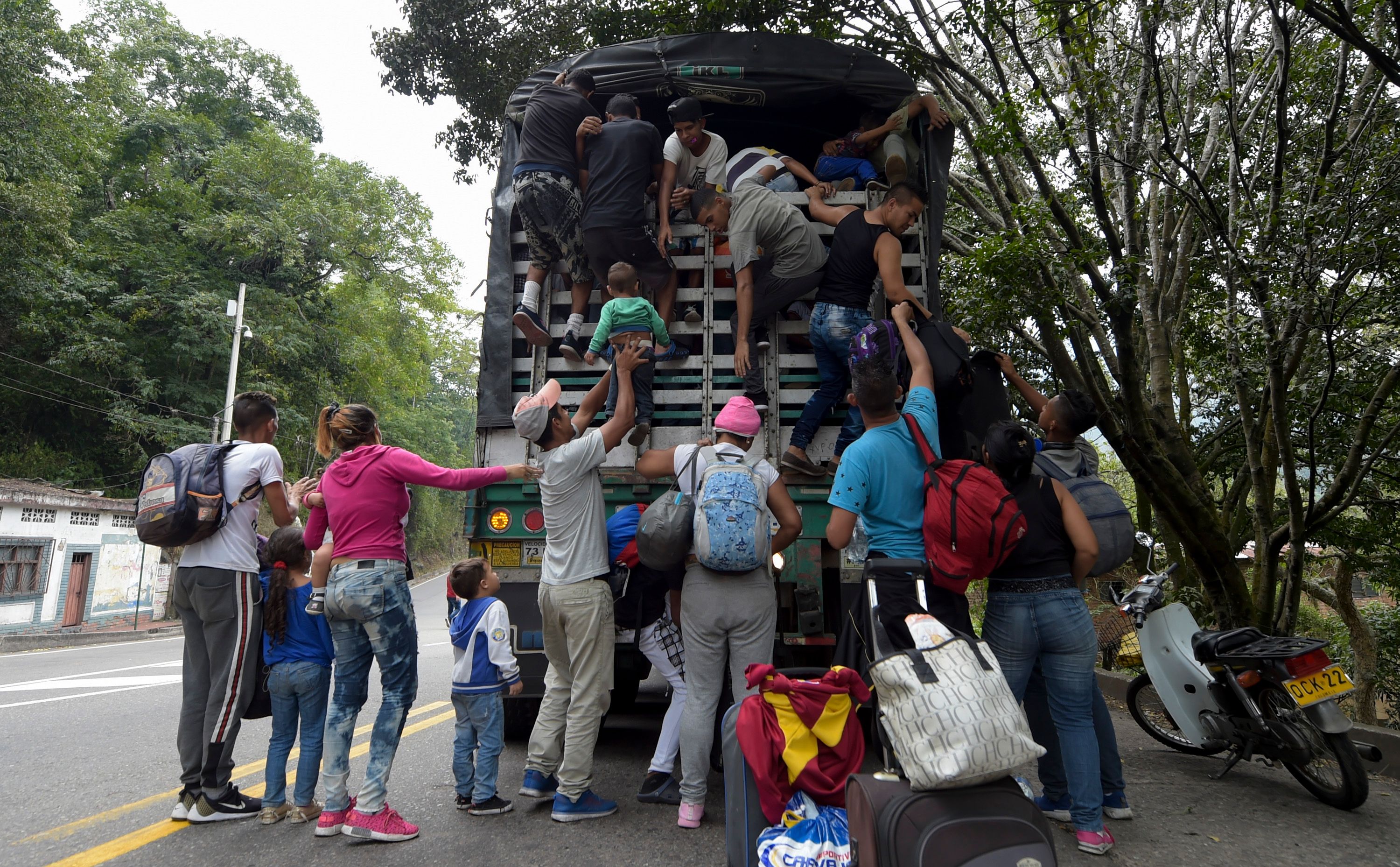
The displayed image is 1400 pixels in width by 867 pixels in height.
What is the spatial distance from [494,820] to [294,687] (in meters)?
1.16

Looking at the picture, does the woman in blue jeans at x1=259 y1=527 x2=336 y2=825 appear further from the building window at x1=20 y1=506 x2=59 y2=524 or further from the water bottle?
the building window at x1=20 y1=506 x2=59 y2=524

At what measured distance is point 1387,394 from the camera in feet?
19.2

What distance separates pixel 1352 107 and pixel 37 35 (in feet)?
83.0

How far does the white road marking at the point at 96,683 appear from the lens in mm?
8797

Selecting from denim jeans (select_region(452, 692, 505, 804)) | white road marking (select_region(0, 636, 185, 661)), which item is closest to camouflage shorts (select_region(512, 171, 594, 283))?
denim jeans (select_region(452, 692, 505, 804))

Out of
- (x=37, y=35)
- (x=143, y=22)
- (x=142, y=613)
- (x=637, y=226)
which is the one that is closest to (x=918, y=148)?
(x=637, y=226)

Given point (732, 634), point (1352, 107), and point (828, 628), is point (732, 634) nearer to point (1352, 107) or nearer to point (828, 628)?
point (828, 628)

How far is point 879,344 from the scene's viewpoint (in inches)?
148

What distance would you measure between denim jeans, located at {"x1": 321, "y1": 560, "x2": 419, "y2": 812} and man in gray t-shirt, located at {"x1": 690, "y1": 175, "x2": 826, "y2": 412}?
232 cm

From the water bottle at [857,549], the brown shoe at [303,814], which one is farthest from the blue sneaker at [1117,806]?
the brown shoe at [303,814]

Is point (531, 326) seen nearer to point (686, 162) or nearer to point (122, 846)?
point (686, 162)

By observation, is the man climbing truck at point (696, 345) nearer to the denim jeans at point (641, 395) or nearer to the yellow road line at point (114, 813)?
the denim jeans at point (641, 395)

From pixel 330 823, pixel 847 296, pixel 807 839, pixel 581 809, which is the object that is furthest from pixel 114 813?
pixel 847 296

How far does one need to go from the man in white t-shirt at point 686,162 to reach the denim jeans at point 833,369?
4.18 ft
